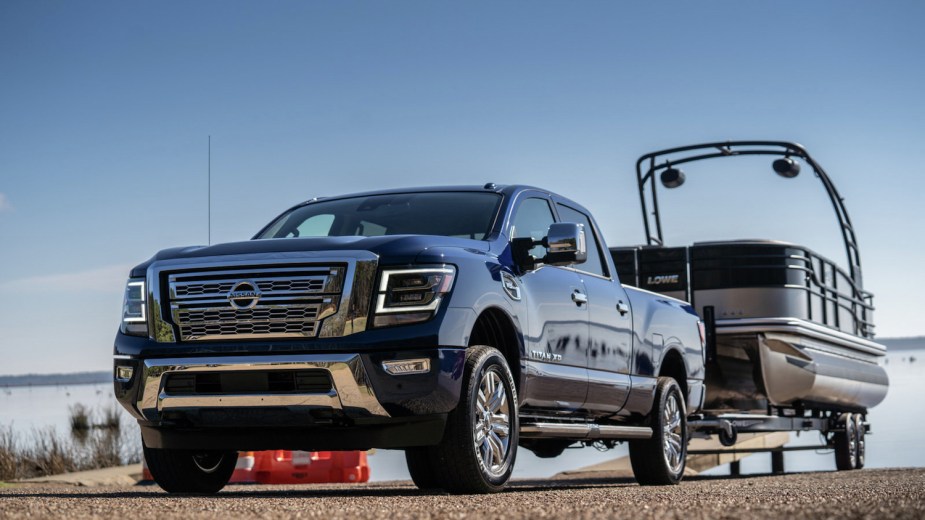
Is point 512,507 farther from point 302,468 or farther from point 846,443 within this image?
point 846,443

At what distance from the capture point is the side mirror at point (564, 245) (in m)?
7.91

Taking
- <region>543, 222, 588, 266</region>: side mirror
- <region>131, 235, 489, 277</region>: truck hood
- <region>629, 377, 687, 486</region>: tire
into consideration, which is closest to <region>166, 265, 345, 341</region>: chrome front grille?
<region>131, 235, 489, 277</region>: truck hood

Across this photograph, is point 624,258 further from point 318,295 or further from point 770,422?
point 318,295

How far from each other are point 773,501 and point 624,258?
309 inches

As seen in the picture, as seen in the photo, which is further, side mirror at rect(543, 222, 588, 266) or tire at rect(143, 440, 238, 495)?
side mirror at rect(543, 222, 588, 266)

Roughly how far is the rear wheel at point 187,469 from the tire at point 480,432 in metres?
1.70

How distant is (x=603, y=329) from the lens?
30.3ft

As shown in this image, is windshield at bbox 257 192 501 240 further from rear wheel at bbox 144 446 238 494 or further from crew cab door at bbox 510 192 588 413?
rear wheel at bbox 144 446 238 494

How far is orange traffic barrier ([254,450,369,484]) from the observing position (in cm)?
1432

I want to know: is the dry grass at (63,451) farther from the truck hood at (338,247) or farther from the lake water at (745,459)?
the truck hood at (338,247)

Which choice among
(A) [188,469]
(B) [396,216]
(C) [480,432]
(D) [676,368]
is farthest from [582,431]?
(D) [676,368]

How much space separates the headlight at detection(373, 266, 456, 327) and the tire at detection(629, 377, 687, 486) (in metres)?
3.70

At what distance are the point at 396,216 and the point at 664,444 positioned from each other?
3.29 m

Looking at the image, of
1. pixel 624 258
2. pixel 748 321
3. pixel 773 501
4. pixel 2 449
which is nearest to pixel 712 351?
pixel 748 321
